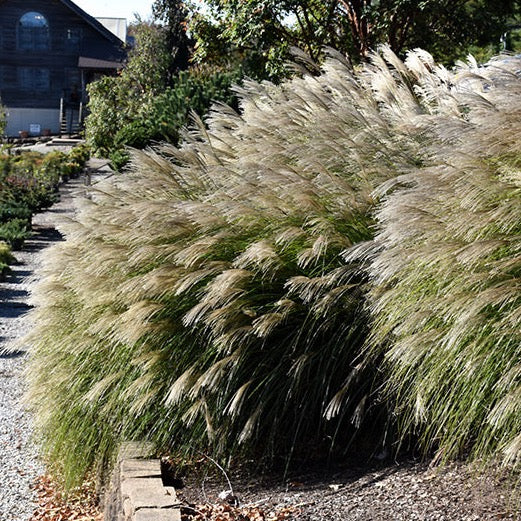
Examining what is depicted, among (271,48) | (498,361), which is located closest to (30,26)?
(271,48)

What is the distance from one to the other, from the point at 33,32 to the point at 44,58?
58.5 inches

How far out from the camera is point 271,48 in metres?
13.8

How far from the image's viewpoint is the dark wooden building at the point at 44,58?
164ft

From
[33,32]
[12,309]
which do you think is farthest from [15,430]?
[33,32]

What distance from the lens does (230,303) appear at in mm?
4324

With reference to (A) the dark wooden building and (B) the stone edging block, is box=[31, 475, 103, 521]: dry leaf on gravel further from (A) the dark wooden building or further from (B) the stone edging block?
(A) the dark wooden building

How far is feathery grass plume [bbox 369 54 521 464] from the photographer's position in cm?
342

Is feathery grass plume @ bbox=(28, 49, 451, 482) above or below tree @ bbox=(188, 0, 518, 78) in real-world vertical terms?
below

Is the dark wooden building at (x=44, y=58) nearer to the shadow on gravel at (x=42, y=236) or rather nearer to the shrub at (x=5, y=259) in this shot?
the shadow on gravel at (x=42, y=236)

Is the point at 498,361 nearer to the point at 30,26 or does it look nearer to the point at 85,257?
the point at 85,257

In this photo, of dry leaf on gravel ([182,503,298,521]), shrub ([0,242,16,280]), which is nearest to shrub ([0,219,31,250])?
shrub ([0,242,16,280])

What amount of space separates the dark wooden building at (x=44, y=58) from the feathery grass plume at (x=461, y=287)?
4723cm

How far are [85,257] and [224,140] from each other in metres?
1.44

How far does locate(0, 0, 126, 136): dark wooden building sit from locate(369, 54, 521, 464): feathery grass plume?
47.2 metres
